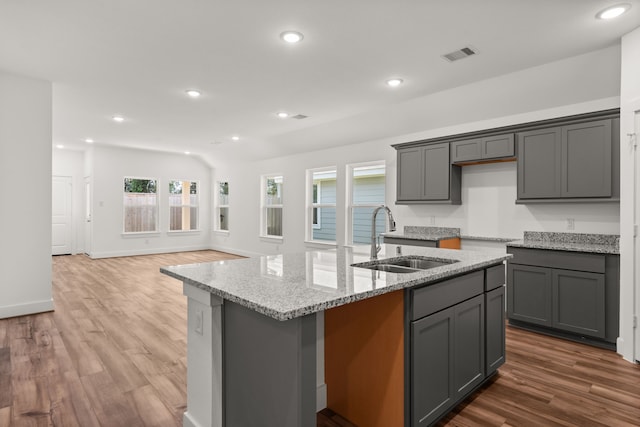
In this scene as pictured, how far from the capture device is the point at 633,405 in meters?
2.30

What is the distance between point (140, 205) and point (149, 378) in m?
7.73

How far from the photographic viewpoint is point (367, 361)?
196 cm

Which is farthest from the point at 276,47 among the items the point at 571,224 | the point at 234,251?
the point at 234,251

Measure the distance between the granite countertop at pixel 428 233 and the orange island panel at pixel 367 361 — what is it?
292 cm

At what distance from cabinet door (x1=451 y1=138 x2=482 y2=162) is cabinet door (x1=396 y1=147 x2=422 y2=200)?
0.52 m

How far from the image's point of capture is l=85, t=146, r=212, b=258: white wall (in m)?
8.62

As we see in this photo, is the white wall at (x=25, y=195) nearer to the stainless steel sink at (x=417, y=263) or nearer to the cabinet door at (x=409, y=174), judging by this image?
the stainless steel sink at (x=417, y=263)

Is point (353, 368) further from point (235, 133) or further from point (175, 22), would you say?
point (235, 133)

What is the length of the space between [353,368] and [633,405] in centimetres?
188

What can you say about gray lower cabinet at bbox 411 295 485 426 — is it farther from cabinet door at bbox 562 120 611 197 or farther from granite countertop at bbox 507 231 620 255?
cabinet door at bbox 562 120 611 197

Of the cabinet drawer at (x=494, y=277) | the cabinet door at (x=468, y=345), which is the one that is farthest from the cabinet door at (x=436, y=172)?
the cabinet door at (x=468, y=345)

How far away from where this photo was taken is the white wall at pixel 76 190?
9.09 meters

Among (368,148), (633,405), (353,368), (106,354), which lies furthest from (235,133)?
(633,405)

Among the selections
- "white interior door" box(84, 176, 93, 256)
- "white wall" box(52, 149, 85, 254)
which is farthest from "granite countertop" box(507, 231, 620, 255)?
"white wall" box(52, 149, 85, 254)
